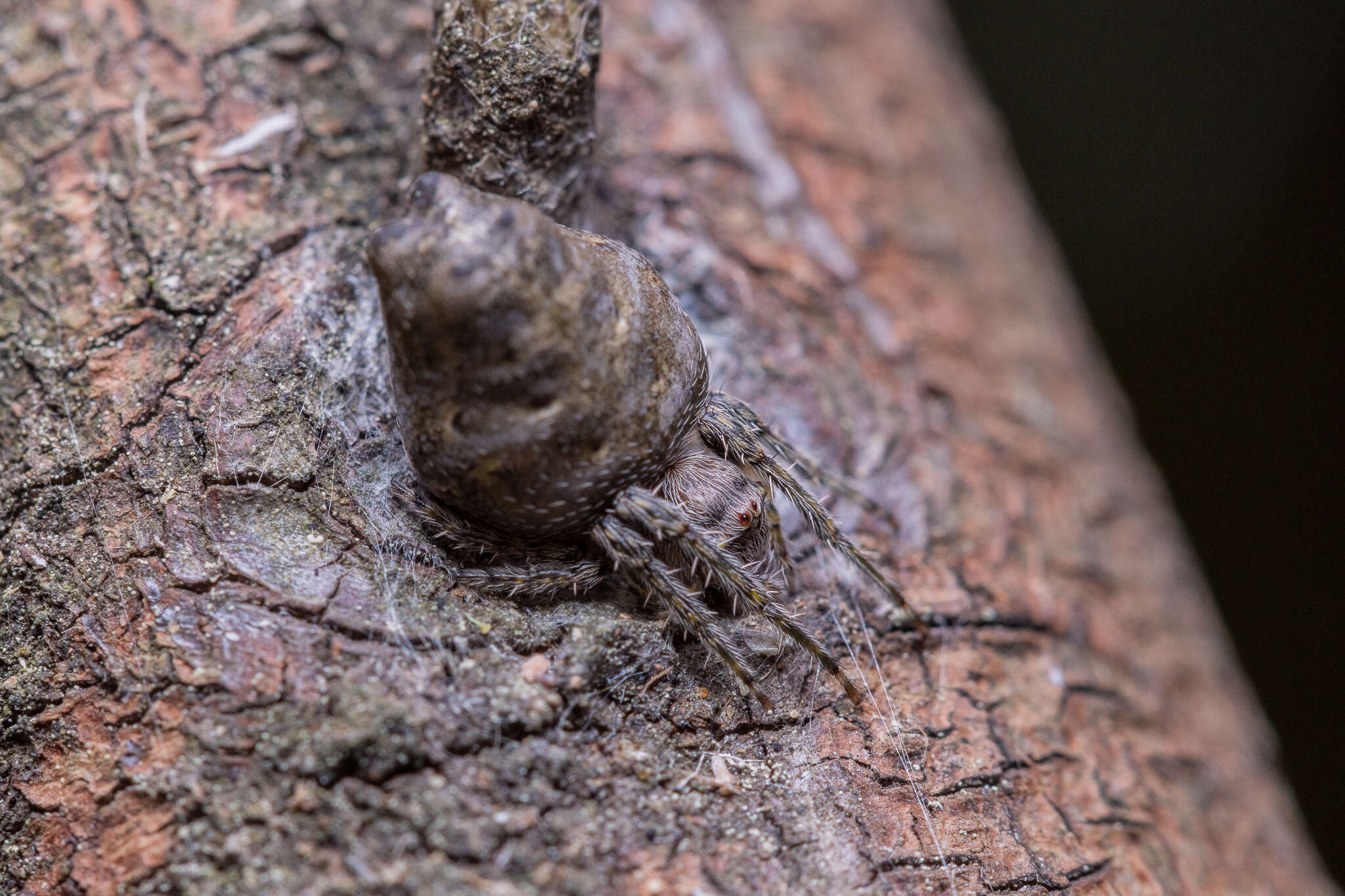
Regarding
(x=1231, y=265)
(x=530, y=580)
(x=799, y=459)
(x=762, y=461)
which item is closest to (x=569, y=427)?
(x=530, y=580)

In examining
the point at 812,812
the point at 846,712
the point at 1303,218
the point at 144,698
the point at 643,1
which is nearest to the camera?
the point at 144,698

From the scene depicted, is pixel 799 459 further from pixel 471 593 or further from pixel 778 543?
pixel 471 593

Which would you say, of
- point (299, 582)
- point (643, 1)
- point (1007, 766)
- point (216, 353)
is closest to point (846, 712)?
point (1007, 766)

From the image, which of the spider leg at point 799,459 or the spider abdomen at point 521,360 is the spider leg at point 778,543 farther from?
the spider abdomen at point 521,360

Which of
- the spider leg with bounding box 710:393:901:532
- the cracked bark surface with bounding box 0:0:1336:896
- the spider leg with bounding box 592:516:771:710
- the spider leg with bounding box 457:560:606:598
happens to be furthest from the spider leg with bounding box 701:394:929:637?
the spider leg with bounding box 457:560:606:598

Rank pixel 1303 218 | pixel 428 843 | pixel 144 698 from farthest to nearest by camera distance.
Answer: pixel 1303 218 → pixel 144 698 → pixel 428 843

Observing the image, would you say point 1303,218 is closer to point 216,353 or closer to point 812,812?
point 812,812

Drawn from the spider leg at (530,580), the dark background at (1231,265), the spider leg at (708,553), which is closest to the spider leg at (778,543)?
the spider leg at (708,553)
